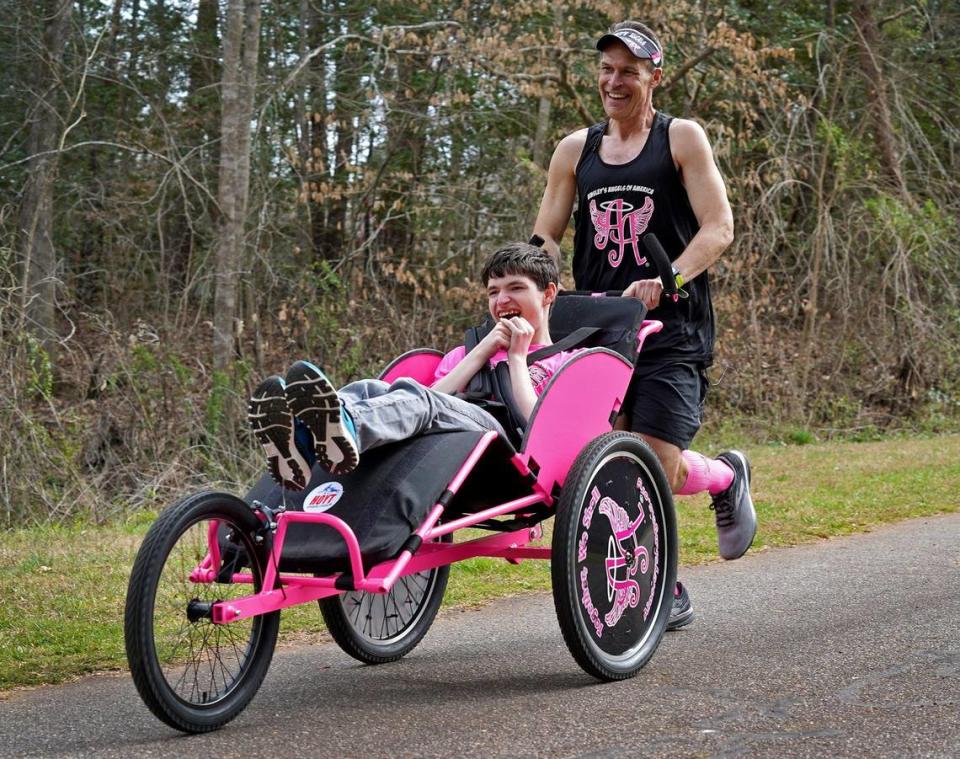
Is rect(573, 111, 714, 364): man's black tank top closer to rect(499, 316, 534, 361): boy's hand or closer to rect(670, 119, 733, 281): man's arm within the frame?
rect(670, 119, 733, 281): man's arm

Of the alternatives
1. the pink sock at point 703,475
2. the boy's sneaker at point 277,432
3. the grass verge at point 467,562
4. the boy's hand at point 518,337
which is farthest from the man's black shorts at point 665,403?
the boy's sneaker at point 277,432

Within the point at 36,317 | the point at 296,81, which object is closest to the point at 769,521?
the point at 36,317

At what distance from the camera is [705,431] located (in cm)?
1309

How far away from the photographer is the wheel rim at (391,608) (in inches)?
179

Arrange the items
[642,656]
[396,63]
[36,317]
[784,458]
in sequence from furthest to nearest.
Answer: [396,63] < [784,458] < [36,317] < [642,656]

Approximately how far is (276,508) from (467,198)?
9.66 m

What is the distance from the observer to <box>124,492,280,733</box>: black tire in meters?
3.30

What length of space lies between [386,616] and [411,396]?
120 cm

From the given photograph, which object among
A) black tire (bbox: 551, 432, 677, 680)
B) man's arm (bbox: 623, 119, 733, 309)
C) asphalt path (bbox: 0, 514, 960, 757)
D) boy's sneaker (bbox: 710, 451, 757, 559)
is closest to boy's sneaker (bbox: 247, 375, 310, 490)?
asphalt path (bbox: 0, 514, 960, 757)

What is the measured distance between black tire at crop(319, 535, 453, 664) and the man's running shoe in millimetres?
874

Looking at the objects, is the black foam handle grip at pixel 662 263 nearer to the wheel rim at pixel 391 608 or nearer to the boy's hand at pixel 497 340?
the boy's hand at pixel 497 340

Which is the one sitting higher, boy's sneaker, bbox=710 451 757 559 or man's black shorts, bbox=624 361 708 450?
man's black shorts, bbox=624 361 708 450

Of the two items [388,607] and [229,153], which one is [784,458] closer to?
[229,153]

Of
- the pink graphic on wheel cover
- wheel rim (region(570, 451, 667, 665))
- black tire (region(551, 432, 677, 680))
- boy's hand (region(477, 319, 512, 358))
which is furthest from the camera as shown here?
boy's hand (region(477, 319, 512, 358))
